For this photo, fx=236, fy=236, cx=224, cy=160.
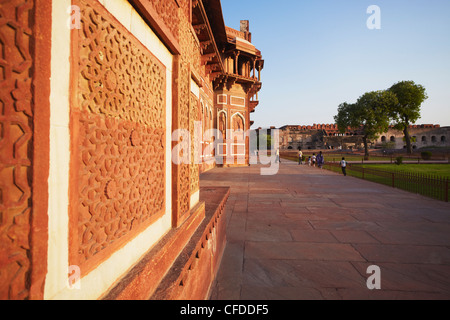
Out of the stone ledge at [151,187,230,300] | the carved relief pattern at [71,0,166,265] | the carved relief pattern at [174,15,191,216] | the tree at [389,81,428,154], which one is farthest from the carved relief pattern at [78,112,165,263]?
the tree at [389,81,428,154]

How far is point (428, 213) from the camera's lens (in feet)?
15.7

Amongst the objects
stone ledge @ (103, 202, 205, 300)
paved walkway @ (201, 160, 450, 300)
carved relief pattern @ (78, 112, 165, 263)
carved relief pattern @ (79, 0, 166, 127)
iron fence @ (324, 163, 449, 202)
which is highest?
carved relief pattern @ (79, 0, 166, 127)

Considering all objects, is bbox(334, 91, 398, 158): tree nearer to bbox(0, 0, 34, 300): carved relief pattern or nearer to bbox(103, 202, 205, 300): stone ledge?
bbox(103, 202, 205, 300): stone ledge

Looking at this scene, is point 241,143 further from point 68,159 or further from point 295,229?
point 68,159

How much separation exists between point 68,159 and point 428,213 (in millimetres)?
6229

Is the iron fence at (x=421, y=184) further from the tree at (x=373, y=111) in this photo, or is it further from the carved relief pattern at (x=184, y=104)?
the tree at (x=373, y=111)

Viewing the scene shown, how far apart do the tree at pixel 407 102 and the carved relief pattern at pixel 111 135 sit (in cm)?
3854

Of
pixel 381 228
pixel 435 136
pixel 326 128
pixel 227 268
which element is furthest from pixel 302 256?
pixel 435 136

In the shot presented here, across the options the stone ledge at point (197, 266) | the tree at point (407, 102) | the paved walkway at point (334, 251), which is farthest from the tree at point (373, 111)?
the stone ledge at point (197, 266)

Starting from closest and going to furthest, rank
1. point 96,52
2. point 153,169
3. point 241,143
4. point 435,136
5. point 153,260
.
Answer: point 96,52 < point 153,260 < point 153,169 < point 241,143 < point 435,136

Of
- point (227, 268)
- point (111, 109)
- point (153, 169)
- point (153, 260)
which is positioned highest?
point (111, 109)

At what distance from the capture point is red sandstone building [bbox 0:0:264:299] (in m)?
0.69

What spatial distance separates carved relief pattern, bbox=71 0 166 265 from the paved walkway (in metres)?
1.46

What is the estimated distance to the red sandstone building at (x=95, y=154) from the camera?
69cm
